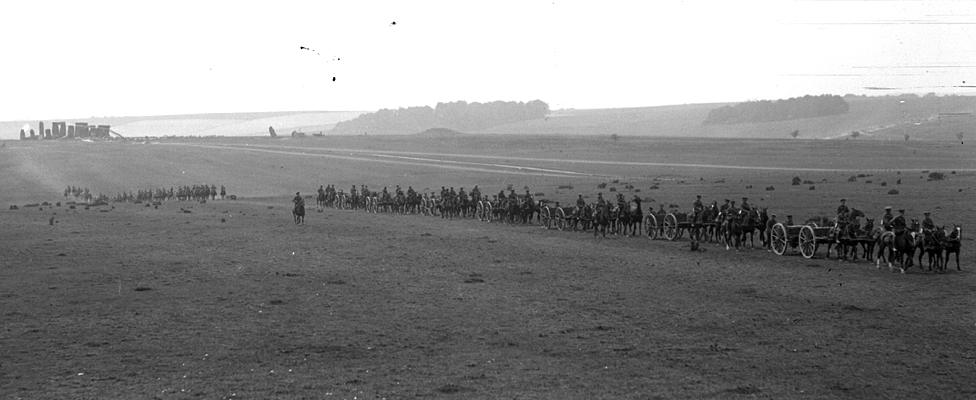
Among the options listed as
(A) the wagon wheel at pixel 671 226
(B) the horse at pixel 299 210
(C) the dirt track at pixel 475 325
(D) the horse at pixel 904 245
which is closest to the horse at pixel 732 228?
(C) the dirt track at pixel 475 325

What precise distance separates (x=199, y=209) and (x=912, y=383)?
4495 centimetres

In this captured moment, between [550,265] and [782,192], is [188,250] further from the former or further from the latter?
[782,192]

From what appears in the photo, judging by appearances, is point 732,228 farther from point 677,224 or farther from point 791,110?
point 791,110

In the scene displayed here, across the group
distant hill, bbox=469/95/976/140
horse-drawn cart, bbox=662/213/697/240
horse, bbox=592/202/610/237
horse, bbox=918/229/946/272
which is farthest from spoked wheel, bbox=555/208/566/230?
distant hill, bbox=469/95/976/140

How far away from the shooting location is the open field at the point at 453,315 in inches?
532

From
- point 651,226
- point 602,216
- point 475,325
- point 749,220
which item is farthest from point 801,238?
point 475,325

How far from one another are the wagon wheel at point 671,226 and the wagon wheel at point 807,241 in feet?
19.0

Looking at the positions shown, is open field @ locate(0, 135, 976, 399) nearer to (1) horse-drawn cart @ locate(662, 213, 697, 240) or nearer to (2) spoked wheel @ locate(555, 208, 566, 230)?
(1) horse-drawn cart @ locate(662, 213, 697, 240)

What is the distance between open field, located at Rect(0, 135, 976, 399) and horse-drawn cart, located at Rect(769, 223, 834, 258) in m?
0.76

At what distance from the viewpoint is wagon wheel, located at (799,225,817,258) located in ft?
86.2

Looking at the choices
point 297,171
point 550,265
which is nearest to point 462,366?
point 550,265

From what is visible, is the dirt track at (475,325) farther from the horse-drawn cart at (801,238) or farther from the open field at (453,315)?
the horse-drawn cart at (801,238)

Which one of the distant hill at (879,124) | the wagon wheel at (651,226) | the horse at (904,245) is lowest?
the wagon wheel at (651,226)

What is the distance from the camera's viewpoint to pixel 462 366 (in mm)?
14406
